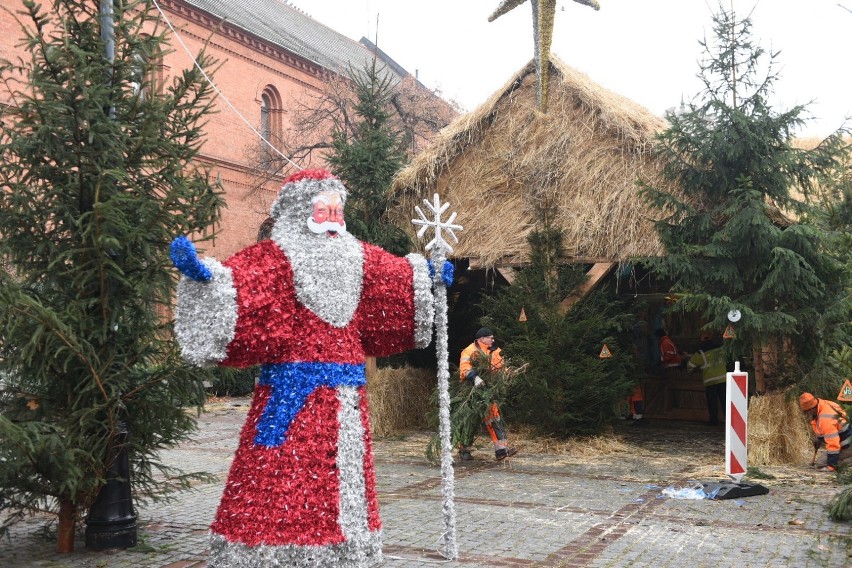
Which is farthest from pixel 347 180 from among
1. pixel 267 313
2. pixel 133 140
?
pixel 267 313

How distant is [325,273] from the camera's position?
5168 millimetres

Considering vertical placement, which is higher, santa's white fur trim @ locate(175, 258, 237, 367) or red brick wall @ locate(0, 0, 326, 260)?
red brick wall @ locate(0, 0, 326, 260)

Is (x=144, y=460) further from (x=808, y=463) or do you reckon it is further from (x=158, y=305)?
(x=808, y=463)

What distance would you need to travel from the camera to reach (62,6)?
20.0ft

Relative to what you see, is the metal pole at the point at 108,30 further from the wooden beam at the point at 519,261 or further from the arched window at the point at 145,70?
the wooden beam at the point at 519,261

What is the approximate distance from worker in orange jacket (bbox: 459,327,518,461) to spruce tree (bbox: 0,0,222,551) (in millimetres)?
4385

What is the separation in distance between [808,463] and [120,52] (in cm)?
846

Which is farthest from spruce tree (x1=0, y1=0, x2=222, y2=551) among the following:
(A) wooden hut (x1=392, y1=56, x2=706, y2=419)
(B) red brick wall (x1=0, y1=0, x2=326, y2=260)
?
(B) red brick wall (x1=0, y1=0, x2=326, y2=260)

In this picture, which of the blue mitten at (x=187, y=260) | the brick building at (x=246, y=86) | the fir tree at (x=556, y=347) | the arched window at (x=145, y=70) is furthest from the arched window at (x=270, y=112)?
the blue mitten at (x=187, y=260)

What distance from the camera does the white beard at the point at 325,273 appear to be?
511 cm

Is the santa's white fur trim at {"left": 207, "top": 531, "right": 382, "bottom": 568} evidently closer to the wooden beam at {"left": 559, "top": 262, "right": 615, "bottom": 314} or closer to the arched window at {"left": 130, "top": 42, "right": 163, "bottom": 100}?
the arched window at {"left": 130, "top": 42, "right": 163, "bottom": 100}

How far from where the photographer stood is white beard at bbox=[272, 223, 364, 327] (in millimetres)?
5113

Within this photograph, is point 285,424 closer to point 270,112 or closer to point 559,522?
point 559,522

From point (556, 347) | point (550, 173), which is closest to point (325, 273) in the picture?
point (556, 347)
